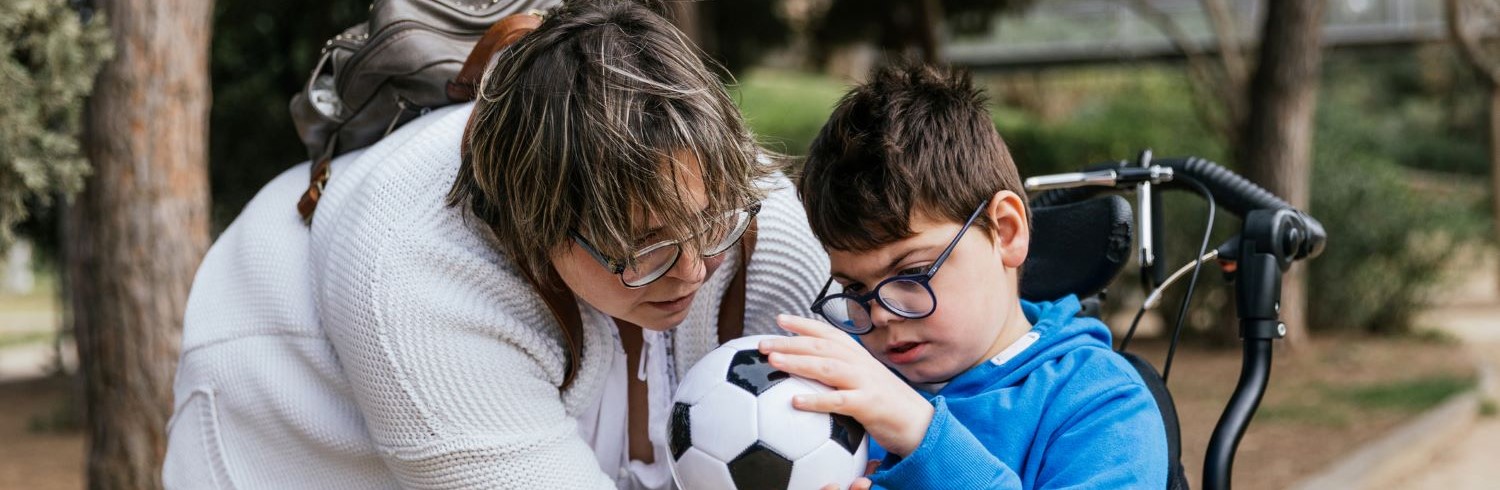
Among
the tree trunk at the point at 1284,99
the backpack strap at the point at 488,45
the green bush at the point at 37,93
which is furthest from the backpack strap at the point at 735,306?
the tree trunk at the point at 1284,99

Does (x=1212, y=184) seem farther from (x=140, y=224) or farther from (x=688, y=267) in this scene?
(x=140, y=224)

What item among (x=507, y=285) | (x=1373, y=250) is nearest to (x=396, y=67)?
Answer: (x=507, y=285)

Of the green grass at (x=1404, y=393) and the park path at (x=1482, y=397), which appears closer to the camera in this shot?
the park path at (x=1482, y=397)

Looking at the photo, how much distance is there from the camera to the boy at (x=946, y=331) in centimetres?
208

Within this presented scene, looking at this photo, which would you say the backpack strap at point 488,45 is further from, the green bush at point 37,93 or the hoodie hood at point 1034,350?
the green bush at point 37,93

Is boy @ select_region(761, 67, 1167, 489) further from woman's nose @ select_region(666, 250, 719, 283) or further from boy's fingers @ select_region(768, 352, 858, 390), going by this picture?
woman's nose @ select_region(666, 250, 719, 283)

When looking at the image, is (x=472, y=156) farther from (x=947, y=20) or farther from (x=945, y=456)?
(x=947, y=20)

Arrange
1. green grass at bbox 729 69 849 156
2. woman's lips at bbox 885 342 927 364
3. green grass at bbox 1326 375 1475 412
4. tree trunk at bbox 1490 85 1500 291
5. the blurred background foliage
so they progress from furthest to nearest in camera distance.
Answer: tree trunk at bbox 1490 85 1500 291, green grass at bbox 729 69 849 156, green grass at bbox 1326 375 1475 412, the blurred background foliage, woman's lips at bbox 885 342 927 364

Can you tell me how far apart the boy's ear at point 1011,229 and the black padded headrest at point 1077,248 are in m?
0.38

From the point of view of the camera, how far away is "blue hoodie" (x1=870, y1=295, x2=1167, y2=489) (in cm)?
207

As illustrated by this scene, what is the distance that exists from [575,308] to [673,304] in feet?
0.68

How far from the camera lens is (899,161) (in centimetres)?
221

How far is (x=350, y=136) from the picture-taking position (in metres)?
2.67

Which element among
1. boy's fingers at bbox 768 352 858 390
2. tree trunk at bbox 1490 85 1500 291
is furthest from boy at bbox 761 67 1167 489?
tree trunk at bbox 1490 85 1500 291
